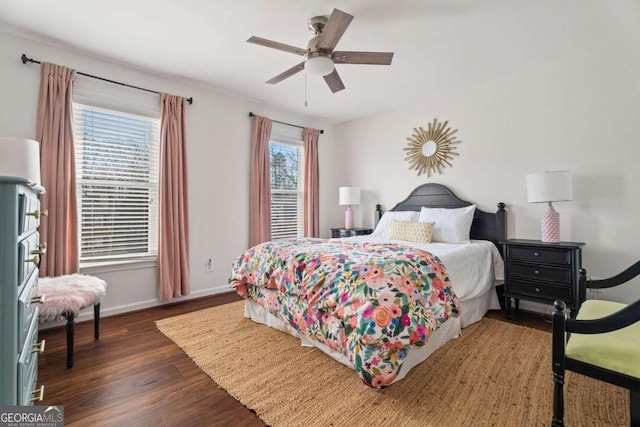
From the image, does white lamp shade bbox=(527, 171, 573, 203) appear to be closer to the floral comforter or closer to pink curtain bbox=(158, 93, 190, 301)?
the floral comforter

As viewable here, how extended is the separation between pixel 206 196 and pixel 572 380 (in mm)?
3823

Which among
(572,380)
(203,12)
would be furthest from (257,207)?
(572,380)

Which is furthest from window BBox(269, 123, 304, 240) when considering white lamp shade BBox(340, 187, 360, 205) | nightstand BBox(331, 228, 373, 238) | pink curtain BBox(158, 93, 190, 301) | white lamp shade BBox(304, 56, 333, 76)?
white lamp shade BBox(304, 56, 333, 76)

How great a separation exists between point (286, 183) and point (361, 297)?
3220mm

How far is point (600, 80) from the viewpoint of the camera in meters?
2.71

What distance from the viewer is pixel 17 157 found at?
6.10 feet

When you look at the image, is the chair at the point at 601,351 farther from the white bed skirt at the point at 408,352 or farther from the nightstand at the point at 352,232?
the nightstand at the point at 352,232

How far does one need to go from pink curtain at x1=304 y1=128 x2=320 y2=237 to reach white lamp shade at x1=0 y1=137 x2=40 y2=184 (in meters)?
3.29

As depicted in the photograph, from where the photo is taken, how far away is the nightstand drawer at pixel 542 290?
2.54 meters

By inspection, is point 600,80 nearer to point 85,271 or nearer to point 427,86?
point 427,86

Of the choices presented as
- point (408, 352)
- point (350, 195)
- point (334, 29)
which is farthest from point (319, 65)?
point (350, 195)

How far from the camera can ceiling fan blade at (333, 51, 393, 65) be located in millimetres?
2193

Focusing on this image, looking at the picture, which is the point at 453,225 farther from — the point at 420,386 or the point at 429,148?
the point at 420,386

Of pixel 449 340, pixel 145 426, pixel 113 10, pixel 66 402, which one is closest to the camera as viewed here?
pixel 145 426
